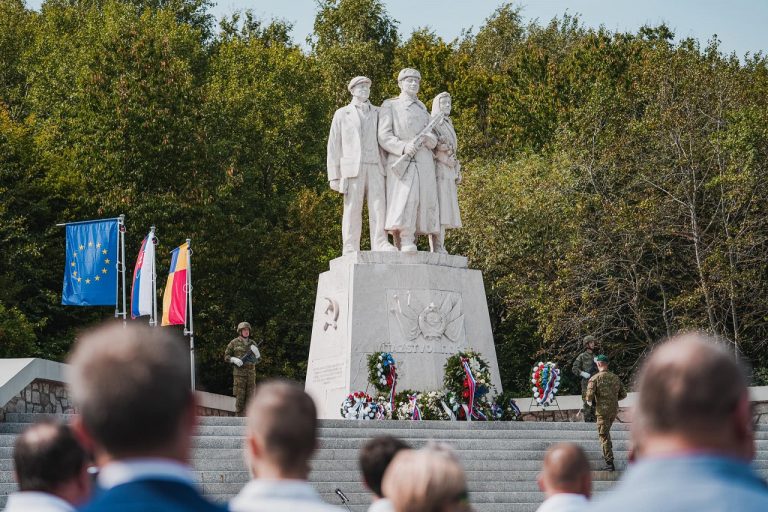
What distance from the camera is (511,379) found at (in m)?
31.8

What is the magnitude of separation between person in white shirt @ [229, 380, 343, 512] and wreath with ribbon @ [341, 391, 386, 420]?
1512cm

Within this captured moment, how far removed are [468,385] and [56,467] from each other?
15.2 m

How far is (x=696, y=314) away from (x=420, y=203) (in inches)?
369

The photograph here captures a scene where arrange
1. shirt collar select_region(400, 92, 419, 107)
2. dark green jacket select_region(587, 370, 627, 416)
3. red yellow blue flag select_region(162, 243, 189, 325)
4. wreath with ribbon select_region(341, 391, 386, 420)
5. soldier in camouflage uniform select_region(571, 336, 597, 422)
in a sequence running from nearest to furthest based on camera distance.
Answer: dark green jacket select_region(587, 370, 627, 416) < wreath with ribbon select_region(341, 391, 386, 420) < soldier in camouflage uniform select_region(571, 336, 597, 422) < shirt collar select_region(400, 92, 419, 107) < red yellow blue flag select_region(162, 243, 189, 325)

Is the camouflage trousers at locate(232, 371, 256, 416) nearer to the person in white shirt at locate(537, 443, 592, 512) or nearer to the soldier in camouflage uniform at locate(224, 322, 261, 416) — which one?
the soldier in camouflage uniform at locate(224, 322, 261, 416)

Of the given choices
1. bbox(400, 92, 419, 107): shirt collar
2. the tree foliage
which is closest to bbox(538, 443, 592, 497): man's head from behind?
bbox(400, 92, 419, 107): shirt collar

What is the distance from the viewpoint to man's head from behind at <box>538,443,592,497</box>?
14.7ft

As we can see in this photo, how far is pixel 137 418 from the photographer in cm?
260

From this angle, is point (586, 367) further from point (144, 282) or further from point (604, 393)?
point (144, 282)

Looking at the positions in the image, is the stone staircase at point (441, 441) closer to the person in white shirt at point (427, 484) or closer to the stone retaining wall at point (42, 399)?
the stone retaining wall at point (42, 399)

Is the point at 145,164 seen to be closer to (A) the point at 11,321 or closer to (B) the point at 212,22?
(A) the point at 11,321

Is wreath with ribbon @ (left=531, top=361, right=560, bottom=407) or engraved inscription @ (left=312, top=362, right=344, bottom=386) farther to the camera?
wreath with ribbon @ (left=531, top=361, right=560, bottom=407)

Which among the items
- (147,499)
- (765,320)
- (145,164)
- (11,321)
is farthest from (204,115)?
(147,499)

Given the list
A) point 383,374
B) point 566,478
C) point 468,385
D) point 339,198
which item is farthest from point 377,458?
point 339,198
